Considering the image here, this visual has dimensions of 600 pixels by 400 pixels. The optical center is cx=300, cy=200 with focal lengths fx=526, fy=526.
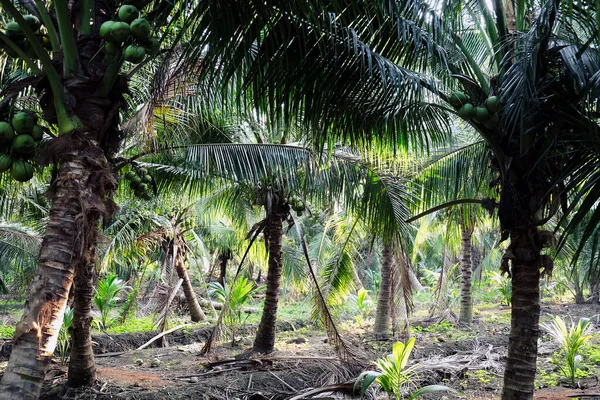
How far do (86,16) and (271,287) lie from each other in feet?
20.8

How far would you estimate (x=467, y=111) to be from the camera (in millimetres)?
4340

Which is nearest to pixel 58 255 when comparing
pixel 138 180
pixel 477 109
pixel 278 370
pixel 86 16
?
pixel 86 16

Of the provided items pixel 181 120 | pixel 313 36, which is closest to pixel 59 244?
pixel 313 36

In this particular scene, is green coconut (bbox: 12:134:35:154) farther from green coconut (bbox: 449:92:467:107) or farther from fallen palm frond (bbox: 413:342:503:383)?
fallen palm frond (bbox: 413:342:503:383)

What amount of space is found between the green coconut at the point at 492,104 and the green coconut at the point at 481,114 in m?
0.04

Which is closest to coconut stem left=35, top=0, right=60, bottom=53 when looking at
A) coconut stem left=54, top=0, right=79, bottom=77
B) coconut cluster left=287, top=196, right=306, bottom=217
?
coconut stem left=54, top=0, right=79, bottom=77

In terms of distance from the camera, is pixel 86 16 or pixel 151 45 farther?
pixel 86 16

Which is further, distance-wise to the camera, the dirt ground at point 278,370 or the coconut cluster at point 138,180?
the dirt ground at point 278,370

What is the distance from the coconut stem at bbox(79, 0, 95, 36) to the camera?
3.26 metres

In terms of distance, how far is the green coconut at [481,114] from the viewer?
437 centimetres

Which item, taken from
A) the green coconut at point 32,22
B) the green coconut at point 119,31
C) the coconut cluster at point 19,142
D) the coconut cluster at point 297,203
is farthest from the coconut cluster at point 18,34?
the coconut cluster at point 297,203

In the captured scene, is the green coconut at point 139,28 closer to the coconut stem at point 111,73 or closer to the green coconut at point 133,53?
the green coconut at point 133,53

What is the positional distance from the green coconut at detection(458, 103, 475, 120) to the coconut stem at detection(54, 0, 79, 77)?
294 cm

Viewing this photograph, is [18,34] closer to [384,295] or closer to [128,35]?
[128,35]
